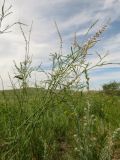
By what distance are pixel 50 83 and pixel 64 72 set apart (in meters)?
0.12

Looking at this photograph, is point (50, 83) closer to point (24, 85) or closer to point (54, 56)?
point (54, 56)

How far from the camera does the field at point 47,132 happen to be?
249 centimetres

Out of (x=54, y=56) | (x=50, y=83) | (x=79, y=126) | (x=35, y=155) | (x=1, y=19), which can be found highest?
(x=1, y=19)

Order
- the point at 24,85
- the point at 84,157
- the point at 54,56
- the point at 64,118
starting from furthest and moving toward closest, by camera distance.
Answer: the point at 64,118 < the point at 24,85 < the point at 84,157 < the point at 54,56

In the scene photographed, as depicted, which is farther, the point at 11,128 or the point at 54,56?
the point at 11,128

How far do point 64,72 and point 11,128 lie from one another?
841mm

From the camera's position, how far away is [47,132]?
3703 mm

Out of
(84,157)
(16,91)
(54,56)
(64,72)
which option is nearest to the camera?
(64,72)

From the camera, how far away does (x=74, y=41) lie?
246 centimetres

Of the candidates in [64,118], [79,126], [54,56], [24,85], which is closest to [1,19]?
[54,56]

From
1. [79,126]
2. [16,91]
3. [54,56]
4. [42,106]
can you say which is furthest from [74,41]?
[16,91]

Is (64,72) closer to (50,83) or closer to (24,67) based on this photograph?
(50,83)

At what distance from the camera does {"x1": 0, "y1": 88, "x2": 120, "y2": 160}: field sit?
8.16 ft

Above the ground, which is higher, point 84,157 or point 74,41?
point 74,41
